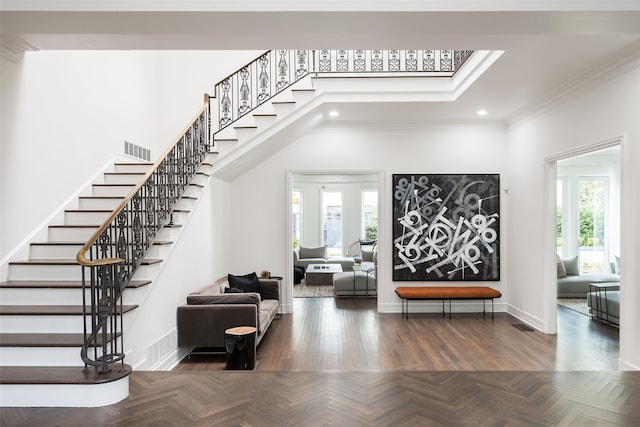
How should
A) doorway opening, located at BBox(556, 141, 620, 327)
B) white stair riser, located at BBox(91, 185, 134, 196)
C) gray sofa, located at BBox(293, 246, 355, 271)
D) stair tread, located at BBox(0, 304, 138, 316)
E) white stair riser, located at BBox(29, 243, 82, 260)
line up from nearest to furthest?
stair tread, located at BBox(0, 304, 138, 316)
white stair riser, located at BBox(29, 243, 82, 260)
white stair riser, located at BBox(91, 185, 134, 196)
doorway opening, located at BBox(556, 141, 620, 327)
gray sofa, located at BBox(293, 246, 355, 271)

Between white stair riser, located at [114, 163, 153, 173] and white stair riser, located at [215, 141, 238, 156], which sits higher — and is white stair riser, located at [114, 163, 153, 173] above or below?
below

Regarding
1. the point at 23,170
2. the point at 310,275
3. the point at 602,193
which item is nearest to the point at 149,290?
the point at 23,170

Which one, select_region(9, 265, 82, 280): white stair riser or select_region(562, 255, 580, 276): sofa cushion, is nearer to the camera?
select_region(9, 265, 82, 280): white stair riser

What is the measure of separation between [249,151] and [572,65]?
174 inches

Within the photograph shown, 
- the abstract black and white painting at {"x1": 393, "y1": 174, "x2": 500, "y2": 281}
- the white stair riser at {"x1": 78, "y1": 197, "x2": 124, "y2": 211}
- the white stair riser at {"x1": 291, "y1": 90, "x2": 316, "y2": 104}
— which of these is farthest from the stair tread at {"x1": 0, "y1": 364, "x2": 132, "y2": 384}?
the abstract black and white painting at {"x1": 393, "y1": 174, "x2": 500, "y2": 281}

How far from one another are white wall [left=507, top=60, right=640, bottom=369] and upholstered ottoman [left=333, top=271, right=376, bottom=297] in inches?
108

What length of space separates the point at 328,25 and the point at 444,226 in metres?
5.15

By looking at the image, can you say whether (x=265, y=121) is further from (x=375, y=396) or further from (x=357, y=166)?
(x=375, y=396)

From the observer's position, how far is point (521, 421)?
2.70 meters

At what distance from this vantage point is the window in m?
13.2

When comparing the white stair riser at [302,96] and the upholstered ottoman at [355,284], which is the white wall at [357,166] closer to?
the upholstered ottoman at [355,284]

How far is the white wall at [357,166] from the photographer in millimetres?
7504

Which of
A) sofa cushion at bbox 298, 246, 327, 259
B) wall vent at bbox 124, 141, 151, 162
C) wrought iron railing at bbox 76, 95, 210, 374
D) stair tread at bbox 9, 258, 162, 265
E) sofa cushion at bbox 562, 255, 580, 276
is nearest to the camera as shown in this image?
wrought iron railing at bbox 76, 95, 210, 374

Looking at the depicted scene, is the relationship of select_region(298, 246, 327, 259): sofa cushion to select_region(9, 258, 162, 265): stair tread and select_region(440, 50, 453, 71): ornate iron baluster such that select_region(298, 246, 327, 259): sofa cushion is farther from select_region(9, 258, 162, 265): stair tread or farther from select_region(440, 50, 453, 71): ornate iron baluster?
select_region(9, 258, 162, 265): stair tread
